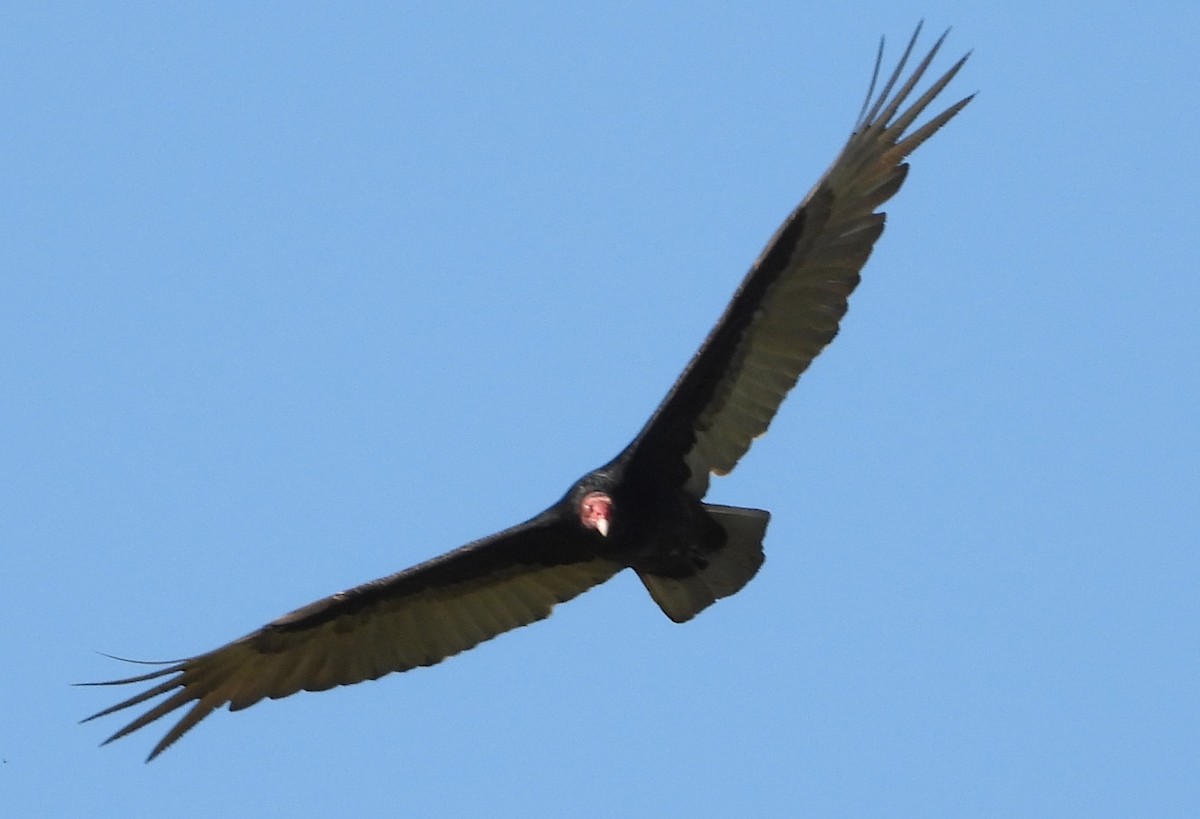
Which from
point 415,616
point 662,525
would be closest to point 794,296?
point 662,525

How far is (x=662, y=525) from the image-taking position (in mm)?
11789

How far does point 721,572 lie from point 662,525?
1.49 feet

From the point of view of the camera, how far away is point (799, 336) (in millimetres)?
11664

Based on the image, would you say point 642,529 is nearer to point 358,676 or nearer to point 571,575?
point 571,575

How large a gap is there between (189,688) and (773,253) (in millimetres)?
3997

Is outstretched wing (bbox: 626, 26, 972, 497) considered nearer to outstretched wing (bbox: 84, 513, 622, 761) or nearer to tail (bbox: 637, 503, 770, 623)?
tail (bbox: 637, 503, 770, 623)

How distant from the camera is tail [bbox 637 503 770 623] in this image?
11.8 m

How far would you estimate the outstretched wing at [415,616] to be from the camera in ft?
39.6

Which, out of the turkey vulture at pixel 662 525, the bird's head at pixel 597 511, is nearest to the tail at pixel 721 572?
the turkey vulture at pixel 662 525

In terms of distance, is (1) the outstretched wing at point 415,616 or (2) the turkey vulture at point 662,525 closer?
(2) the turkey vulture at point 662,525

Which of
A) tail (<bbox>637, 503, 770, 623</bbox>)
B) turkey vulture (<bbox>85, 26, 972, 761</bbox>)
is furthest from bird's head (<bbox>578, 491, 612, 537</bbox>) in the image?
tail (<bbox>637, 503, 770, 623</bbox>)

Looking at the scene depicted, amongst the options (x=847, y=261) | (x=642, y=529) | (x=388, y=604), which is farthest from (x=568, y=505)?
(x=847, y=261)

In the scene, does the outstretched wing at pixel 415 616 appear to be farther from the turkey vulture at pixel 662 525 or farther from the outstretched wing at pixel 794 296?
the outstretched wing at pixel 794 296

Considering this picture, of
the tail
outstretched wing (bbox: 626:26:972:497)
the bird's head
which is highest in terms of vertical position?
outstretched wing (bbox: 626:26:972:497)
